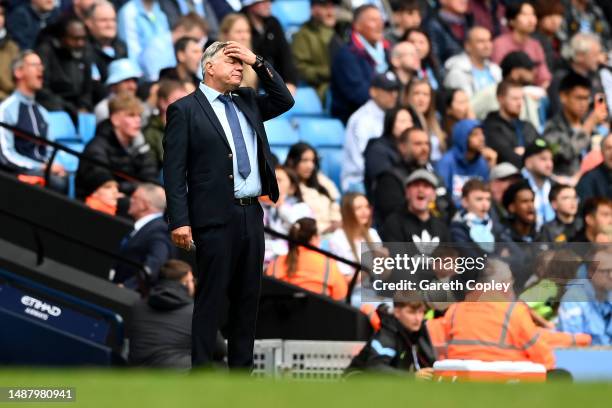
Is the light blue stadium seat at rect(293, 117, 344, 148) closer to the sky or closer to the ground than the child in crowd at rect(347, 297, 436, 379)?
closer to the sky

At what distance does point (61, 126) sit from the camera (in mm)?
15945

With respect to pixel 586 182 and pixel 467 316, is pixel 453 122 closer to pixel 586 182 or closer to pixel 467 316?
pixel 586 182

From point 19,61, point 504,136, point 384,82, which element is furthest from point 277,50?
point 19,61

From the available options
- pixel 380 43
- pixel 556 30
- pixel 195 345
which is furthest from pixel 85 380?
pixel 556 30

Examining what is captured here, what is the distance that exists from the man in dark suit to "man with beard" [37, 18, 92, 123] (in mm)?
2018

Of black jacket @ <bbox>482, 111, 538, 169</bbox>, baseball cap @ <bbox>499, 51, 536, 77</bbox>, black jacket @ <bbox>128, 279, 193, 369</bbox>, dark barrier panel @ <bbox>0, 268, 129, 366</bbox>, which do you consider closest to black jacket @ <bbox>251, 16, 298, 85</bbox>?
black jacket @ <bbox>482, 111, 538, 169</bbox>

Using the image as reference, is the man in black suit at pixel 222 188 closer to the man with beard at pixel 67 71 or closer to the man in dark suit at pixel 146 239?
the man in dark suit at pixel 146 239

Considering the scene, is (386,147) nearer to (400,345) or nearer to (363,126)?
(363,126)

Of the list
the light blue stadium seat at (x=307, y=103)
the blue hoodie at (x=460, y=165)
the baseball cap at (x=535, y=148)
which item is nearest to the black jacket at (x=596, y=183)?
the baseball cap at (x=535, y=148)

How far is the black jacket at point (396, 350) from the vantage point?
1284 centimetres

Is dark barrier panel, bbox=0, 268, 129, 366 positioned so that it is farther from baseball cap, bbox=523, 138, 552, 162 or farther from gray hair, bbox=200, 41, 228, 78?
baseball cap, bbox=523, 138, 552, 162

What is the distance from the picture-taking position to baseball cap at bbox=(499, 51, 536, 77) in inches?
774

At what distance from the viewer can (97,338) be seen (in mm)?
13336

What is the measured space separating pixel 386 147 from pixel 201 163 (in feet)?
24.5
